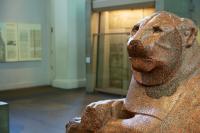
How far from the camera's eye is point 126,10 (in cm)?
894

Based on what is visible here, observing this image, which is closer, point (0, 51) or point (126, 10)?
point (126, 10)

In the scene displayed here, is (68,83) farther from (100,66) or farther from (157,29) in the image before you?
(157,29)

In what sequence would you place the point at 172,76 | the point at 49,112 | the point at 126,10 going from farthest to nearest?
the point at 126,10 → the point at 49,112 → the point at 172,76

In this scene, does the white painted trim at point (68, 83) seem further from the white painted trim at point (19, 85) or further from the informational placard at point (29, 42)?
the informational placard at point (29, 42)

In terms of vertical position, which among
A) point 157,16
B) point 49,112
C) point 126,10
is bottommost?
point 49,112

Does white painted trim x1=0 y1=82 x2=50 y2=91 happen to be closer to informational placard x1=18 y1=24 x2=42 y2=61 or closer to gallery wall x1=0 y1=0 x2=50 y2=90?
gallery wall x1=0 y1=0 x2=50 y2=90

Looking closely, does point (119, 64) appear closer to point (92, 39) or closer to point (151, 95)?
point (92, 39)

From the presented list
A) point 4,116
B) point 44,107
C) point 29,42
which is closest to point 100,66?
point 44,107

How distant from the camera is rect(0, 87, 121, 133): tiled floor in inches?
236

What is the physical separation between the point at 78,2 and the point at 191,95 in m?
9.24

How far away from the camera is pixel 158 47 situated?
180cm

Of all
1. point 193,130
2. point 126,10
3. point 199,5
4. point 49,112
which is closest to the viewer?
point 193,130

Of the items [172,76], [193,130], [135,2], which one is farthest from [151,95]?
[135,2]

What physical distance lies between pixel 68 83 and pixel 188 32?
881 cm
